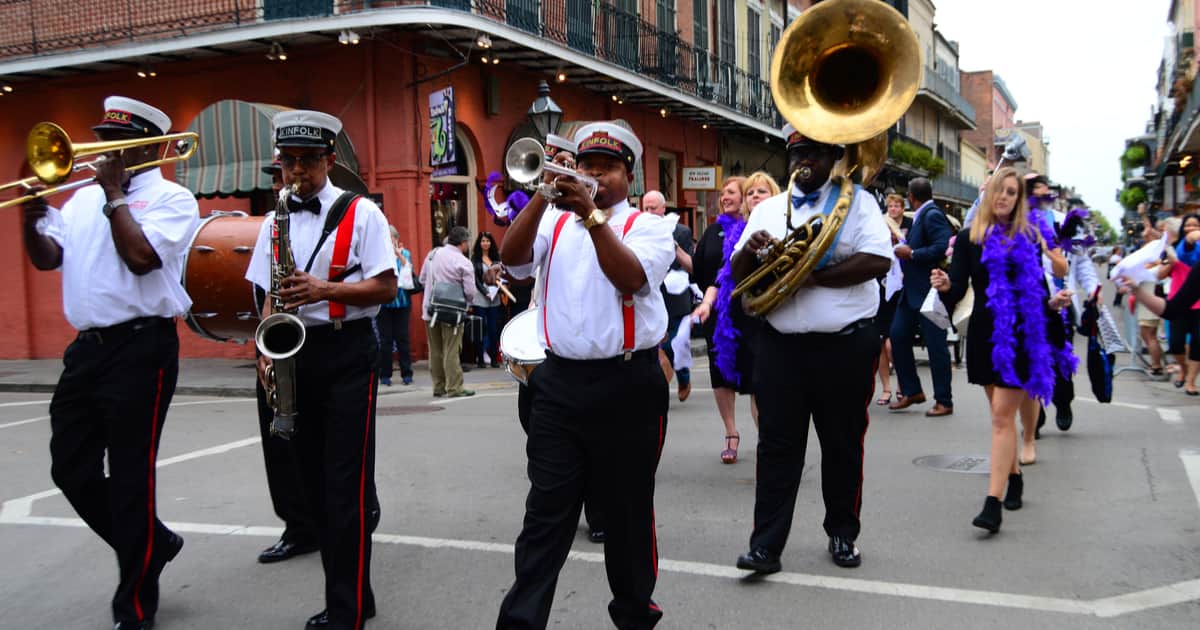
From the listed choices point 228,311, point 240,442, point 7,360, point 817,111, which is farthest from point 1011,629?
point 7,360

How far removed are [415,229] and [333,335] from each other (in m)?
11.2

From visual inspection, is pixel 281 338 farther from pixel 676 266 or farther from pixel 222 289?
pixel 676 266

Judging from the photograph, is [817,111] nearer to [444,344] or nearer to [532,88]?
[444,344]

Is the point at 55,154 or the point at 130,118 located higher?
the point at 130,118

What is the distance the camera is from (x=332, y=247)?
3.83 m

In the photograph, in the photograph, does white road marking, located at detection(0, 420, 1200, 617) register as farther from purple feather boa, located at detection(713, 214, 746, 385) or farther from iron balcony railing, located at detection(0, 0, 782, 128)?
iron balcony railing, located at detection(0, 0, 782, 128)

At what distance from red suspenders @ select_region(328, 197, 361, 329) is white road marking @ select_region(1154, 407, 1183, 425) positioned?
752 centimetres

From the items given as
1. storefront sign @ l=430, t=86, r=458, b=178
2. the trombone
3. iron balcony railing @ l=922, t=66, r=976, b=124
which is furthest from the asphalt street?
iron balcony railing @ l=922, t=66, r=976, b=124

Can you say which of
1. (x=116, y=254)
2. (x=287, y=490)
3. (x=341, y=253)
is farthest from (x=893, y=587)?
(x=116, y=254)

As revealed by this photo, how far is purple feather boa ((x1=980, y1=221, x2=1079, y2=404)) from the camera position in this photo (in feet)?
16.9

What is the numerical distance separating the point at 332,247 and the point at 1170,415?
26.4ft

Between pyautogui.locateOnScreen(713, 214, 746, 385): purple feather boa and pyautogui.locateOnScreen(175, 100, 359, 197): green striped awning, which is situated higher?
pyautogui.locateOnScreen(175, 100, 359, 197): green striped awning

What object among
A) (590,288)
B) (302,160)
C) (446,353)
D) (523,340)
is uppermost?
(302,160)

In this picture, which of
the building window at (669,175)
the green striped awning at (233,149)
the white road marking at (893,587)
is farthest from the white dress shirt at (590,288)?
the building window at (669,175)
